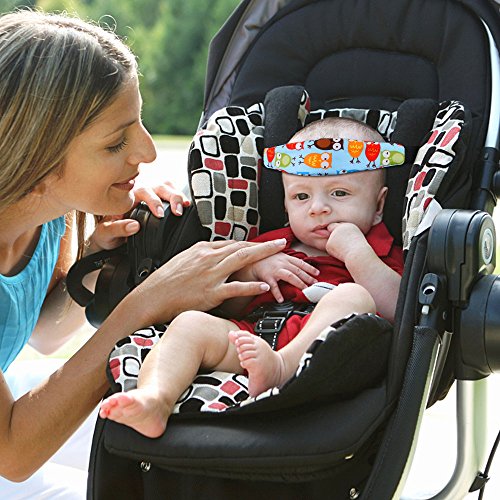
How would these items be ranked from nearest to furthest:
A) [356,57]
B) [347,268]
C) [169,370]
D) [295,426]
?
1. [295,426]
2. [169,370]
3. [347,268]
4. [356,57]

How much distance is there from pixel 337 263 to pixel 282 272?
0.44 ft

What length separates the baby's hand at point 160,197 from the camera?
2.00 m

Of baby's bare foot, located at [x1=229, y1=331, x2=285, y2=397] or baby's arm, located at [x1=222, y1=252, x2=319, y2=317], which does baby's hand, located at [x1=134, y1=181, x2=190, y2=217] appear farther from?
baby's bare foot, located at [x1=229, y1=331, x2=285, y2=397]

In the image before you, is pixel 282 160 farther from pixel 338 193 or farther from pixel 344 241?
pixel 344 241

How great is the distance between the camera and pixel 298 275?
6.10 ft

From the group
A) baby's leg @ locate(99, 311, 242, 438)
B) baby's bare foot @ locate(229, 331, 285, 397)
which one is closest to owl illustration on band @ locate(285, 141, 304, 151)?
baby's leg @ locate(99, 311, 242, 438)

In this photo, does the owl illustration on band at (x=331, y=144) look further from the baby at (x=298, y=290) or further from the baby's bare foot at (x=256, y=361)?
the baby's bare foot at (x=256, y=361)

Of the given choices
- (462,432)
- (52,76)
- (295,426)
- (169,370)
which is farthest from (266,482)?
(52,76)

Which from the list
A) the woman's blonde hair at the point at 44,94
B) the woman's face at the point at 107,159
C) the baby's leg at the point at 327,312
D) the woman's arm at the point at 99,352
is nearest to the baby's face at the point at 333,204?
the woman's arm at the point at 99,352

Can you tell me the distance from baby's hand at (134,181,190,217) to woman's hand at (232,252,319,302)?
23 centimetres

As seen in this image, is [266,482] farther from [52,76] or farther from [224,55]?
[224,55]

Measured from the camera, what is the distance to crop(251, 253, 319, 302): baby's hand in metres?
1.84

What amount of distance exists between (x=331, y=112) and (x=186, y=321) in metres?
0.69

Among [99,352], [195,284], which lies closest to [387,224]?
[195,284]
